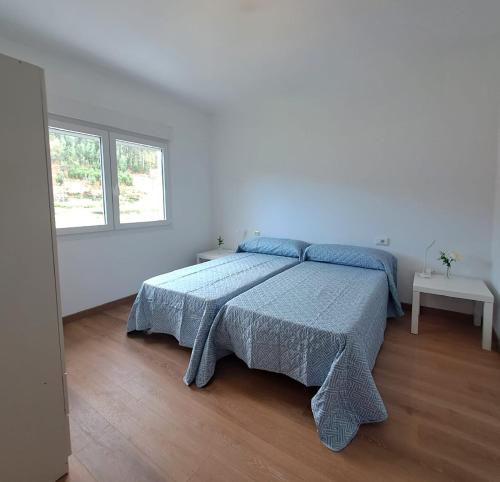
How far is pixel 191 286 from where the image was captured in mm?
2264

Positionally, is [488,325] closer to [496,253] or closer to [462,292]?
[462,292]

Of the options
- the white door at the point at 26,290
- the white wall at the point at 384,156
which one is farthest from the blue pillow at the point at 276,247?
the white door at the point at 26,290

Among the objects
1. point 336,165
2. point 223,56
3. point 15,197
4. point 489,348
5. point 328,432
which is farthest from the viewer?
point 336,165

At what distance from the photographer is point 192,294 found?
2.10 meters

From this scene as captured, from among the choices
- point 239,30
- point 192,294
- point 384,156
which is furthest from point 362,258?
point 239,30

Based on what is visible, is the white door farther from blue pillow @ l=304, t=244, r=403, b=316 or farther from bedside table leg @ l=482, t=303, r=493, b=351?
bedside table leg @ l=482, t=303, r=493, b=351

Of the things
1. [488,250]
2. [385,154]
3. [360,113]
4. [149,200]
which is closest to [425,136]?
[385,154]

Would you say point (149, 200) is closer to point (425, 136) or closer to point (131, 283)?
point (131, 283)

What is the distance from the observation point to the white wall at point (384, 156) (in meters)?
2.61

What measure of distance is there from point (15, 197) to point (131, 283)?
246 cm

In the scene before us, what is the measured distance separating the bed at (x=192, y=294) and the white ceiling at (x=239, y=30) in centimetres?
197

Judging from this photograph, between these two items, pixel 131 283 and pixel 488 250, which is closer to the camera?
pixel 488 250

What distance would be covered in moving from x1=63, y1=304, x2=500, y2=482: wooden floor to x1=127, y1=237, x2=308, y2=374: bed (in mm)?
223

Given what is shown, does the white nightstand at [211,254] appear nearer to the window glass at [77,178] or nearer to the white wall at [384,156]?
the white wall at [384,156]
